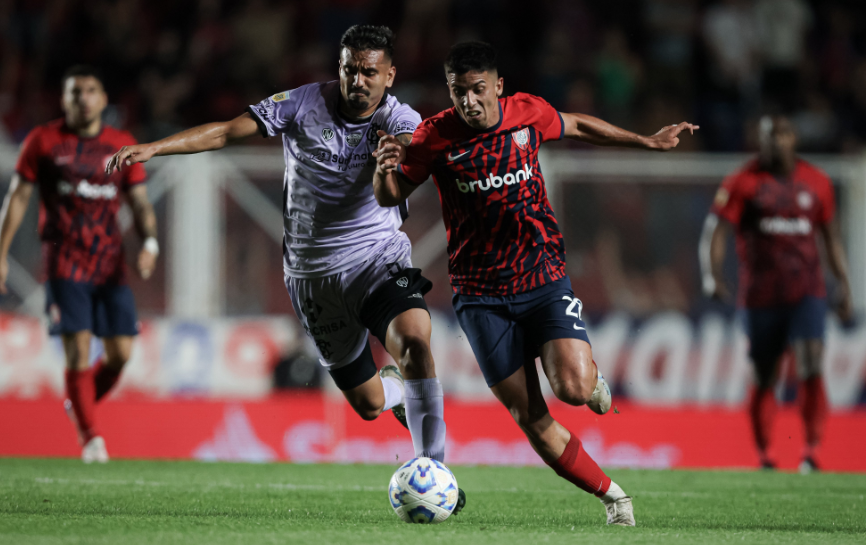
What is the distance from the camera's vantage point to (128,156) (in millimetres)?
5289

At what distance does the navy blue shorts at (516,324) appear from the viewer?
546 centimetres

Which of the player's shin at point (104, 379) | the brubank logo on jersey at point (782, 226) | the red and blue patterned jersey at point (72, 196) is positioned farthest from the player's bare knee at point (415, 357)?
the brubank logo on jersey at point (782, 226)

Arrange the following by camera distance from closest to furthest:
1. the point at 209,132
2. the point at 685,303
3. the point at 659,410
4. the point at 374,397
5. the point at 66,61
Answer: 1. the point at 209,132
2. the point at 374,397
3. the point at 659,410
4. the point at 685,303
5. the point at 66,61

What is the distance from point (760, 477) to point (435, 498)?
3.95 meters

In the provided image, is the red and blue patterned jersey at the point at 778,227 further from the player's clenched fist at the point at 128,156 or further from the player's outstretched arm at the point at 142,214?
the player's clenched fist at the point at 128,156

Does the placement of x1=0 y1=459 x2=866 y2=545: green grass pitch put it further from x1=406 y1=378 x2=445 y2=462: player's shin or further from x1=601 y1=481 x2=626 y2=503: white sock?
x1=406 y1=378 x2=445 y2=462: player's shin

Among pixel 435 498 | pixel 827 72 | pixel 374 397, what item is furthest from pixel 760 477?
pixel 827 72

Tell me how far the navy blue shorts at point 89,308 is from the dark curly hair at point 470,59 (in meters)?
3.99

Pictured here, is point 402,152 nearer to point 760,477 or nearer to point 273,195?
point 760,477

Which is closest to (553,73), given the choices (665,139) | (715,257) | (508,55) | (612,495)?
(508,55)

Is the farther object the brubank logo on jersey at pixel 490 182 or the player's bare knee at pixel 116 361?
the player's bare knee at pixel 116 361

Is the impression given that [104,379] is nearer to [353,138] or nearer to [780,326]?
[353,138]

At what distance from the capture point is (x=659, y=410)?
10398 mm

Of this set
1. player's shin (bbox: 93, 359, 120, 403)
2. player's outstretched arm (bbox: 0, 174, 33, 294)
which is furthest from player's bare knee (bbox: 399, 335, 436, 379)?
player's outstretched arm (bbox: 0, 174, 33, 294)
